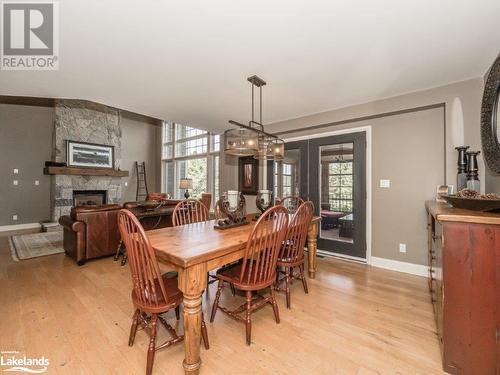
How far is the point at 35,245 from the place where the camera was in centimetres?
426

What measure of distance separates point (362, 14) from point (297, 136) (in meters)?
2.60

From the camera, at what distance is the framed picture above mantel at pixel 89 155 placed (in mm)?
6297

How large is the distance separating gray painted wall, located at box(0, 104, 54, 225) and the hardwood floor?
165 inches

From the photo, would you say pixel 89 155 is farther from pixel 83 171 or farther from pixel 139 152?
pixel 139 152

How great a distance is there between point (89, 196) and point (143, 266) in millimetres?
6724

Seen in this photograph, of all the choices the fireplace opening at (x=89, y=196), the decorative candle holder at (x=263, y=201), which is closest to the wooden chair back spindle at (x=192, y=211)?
the decorative candle holder at (x=263, y=201)

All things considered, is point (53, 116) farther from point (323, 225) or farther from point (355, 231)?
point (355, 231)

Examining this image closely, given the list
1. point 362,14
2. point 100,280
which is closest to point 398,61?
point 362,14

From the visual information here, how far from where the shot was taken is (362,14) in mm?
1685

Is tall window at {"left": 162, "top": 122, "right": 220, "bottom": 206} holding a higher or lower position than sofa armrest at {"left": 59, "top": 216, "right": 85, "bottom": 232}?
higher

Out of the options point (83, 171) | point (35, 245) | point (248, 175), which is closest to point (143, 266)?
point (248, 175)

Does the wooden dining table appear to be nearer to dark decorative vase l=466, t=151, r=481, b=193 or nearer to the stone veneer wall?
dark decorative vase l=466, t=151, r=481, b=193

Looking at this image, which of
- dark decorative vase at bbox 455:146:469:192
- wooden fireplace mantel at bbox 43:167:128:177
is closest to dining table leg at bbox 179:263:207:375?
dark decorative vase at bbox 455:146:469:192

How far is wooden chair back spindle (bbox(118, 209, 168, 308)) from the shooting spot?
4.53ft
